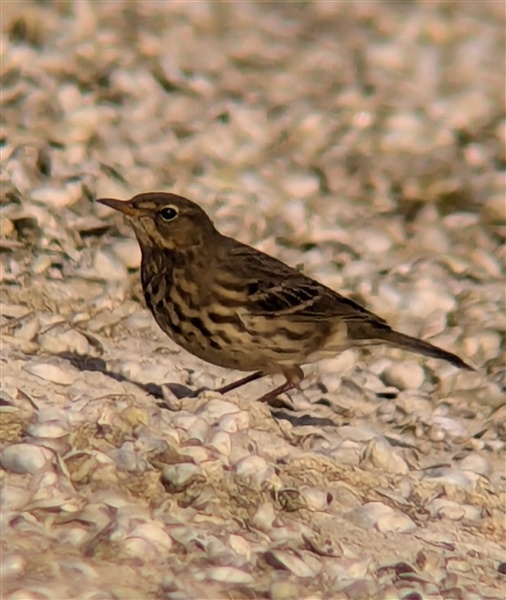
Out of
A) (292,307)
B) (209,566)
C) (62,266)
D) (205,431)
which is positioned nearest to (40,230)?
(62,266)

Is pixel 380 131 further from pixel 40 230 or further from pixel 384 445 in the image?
pixel 384 445

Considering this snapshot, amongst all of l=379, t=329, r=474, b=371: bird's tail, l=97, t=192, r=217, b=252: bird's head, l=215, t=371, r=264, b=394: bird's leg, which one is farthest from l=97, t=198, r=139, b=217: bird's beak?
l=379, t=329, r=474, b=371: bird's tail

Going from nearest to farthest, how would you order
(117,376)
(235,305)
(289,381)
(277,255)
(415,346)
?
1. (235,305)
2. (117,376)
3. (289,381)
4. (415,346)
5. (277,255)

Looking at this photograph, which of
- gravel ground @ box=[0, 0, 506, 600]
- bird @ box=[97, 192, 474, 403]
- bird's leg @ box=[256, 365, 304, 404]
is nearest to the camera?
gravel ground @ box=[0, 0, 506, 600]

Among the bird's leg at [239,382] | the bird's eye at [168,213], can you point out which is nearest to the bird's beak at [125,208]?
the bird's eye at [168,213]

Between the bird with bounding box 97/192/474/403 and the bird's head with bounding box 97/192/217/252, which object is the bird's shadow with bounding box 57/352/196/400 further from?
the bird's head with bounding box 97/192/217/252

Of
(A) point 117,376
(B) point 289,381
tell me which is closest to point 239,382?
(B) point 289,381

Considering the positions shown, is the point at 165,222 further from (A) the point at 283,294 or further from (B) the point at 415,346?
(B) the point at 415,346

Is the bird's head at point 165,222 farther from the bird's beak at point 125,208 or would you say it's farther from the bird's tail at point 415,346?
the bird's tail at point 415,346
